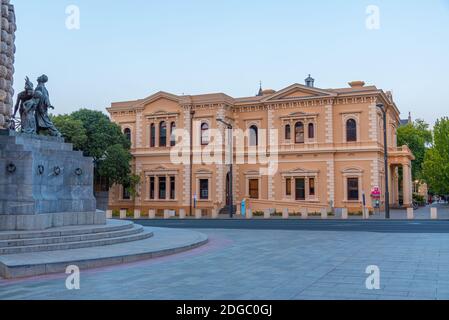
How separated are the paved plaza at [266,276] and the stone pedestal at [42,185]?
13.7 feet

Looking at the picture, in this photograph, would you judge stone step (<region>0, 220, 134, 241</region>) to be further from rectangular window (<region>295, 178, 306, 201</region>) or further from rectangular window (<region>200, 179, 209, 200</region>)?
rectangular window (<region>200, 179, 209, 200</region>)

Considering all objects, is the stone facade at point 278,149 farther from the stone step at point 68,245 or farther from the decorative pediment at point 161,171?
the stone step at point 68,245

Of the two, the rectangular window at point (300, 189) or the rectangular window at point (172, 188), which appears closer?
the rectangular window at point (300, 189)

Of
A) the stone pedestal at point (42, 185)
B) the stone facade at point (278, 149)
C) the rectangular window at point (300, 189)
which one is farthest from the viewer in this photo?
the rectangular window at point (300, 189)

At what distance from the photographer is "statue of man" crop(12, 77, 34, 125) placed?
15766mm

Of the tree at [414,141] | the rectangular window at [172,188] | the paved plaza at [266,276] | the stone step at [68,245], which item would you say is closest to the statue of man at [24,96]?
the stone step at [68,245]

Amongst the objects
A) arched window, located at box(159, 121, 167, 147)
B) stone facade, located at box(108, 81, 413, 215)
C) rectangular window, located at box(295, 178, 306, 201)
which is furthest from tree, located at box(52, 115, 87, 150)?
rectangular window, located at box(295, 178, 306, 201)

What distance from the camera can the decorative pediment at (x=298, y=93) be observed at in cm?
4250

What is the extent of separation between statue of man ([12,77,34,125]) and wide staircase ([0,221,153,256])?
5.00 m

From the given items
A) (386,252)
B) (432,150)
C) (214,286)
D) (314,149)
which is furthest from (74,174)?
(432,150)

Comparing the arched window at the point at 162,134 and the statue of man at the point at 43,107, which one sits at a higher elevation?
the arched window at the point at 162,134

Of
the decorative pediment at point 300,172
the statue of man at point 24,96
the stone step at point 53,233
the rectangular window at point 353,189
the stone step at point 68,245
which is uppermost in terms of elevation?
the statue of man at point 24,96

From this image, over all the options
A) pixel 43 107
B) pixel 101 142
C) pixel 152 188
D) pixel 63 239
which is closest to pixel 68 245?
pixel 63 239

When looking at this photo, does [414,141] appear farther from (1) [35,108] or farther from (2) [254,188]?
(1) [35,108]
